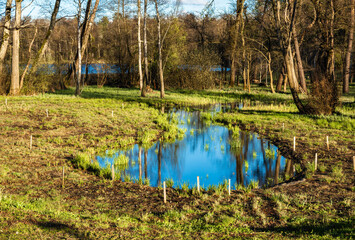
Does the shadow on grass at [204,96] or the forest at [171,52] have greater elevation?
the forest at [171,52]

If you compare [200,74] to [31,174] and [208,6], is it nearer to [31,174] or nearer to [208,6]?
[208,6]

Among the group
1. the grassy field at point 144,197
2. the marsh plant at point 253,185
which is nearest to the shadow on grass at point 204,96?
the grassy field at point 144,197

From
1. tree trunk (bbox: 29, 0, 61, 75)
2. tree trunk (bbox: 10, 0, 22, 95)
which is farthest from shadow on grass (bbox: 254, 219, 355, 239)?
tree trunk (bbox: 29, 0, 61, 75)

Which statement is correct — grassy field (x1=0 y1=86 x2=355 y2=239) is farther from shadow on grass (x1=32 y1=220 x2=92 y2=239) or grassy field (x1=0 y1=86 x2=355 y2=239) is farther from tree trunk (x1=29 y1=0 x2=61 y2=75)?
tree trunk (x1=29 y1=0 x2=61 y2=75)

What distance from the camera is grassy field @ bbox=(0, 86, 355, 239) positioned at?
573 cm

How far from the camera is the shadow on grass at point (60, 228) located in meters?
5.39

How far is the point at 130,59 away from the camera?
121ft

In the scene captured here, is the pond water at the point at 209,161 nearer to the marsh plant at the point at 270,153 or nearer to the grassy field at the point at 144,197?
the marsh plant at the point at 270,153

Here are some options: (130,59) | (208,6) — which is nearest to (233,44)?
(130,59)

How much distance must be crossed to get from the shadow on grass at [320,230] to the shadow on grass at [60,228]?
2.94 meters

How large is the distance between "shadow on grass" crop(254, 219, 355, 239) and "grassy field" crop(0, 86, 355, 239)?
2cm

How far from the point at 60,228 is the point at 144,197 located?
8.06 ft

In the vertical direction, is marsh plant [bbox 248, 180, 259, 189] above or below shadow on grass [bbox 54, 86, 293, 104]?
below

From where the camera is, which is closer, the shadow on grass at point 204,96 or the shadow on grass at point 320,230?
the shadow on grass at point 320,230
